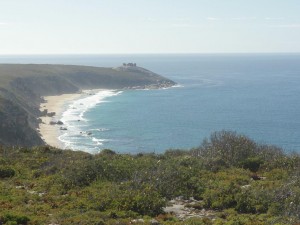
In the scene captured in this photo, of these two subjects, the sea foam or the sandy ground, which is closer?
A: the sea foam

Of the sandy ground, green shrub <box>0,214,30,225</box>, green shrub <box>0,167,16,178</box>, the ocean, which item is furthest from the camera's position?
the ocean

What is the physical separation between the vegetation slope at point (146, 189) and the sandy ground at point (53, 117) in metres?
54.2

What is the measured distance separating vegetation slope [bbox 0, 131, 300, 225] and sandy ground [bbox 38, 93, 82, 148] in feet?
178

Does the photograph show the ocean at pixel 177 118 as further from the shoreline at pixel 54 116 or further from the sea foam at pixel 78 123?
the shoreline at pixel 54 116

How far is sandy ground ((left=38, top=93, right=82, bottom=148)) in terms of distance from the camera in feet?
281

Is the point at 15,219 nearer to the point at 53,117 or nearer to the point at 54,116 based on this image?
the point at 53,117

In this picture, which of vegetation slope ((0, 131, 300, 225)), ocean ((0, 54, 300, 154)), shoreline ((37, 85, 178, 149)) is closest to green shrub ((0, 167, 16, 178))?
vegetation slope ((0, 131, 300, 225))

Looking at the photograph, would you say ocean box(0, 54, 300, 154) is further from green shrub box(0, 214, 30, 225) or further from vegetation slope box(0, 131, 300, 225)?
green shrub box(0, 214, 30, 225)

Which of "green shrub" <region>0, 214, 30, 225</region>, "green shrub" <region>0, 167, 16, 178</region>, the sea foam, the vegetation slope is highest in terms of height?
"green shrub" <region>0, 214, 30, 225</region>

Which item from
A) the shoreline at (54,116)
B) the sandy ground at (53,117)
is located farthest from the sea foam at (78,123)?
the sandy ground at (53,117)

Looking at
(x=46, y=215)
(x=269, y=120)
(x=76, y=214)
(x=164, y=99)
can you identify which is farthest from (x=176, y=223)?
(x=164, y=99)

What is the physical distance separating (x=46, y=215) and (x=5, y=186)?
5908 mm

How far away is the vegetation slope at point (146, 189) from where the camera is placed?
52.5ft

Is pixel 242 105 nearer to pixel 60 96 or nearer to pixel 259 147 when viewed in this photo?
pixel 60 96
